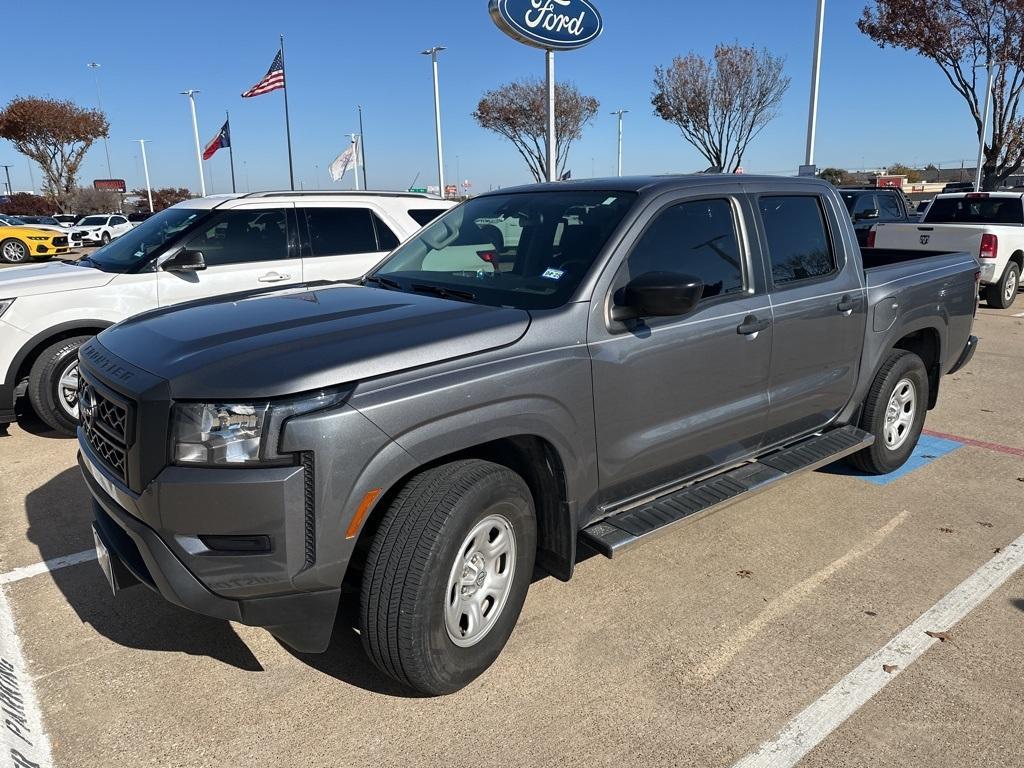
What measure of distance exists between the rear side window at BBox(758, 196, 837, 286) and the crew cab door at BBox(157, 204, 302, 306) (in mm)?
4167

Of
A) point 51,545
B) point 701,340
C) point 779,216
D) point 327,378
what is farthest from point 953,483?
point 51,545

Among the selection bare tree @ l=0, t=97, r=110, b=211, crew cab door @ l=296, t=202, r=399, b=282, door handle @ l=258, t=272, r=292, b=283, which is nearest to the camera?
door handle @ l=258, t=272, r=292, b=283

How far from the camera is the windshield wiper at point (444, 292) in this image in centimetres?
338

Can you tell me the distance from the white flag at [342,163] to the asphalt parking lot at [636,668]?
26.1 metres

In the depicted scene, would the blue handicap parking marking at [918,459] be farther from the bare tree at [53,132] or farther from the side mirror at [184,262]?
the bare tree at [53,132]

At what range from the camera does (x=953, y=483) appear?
198 inches

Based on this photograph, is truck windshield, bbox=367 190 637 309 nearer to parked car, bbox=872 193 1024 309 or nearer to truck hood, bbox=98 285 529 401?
truck hood, bbox=98 285 529 401

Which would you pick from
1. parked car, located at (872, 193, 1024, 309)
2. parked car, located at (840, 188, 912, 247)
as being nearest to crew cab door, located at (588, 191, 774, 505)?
parked car, located at (872, 193, 1024, 309)

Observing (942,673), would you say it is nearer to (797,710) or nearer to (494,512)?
(797,710)

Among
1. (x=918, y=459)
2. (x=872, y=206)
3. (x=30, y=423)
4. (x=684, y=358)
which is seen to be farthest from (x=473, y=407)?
(x=872, y=206)

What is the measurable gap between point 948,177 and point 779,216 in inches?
3596

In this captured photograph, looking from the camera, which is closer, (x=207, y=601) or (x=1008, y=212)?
(x=207, y=601)

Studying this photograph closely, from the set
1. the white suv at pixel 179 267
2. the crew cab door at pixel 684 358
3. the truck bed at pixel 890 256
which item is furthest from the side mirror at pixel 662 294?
the white suv at pixel 179 267

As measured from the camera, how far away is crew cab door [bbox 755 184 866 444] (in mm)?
4020
